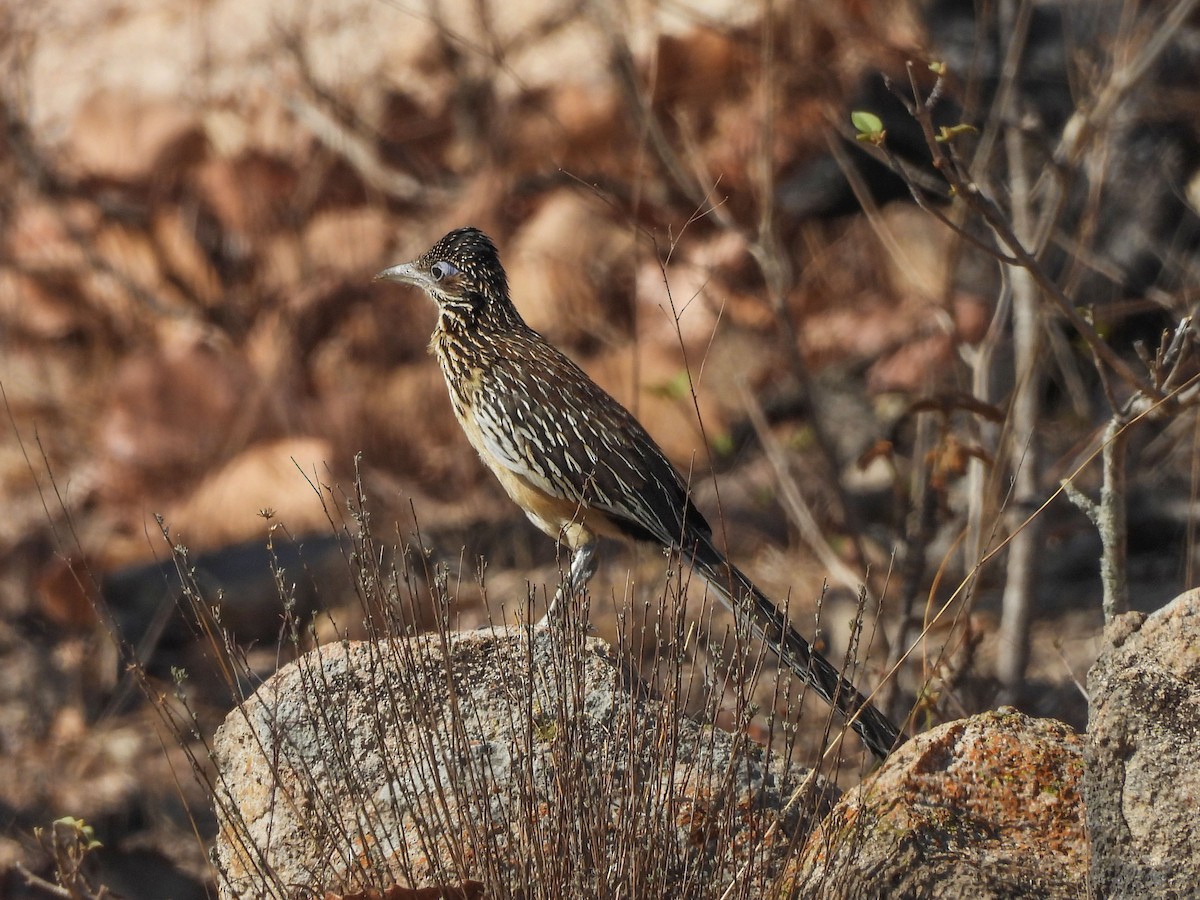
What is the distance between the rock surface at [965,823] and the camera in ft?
13.3

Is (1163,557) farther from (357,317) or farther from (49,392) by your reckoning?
(49,392)

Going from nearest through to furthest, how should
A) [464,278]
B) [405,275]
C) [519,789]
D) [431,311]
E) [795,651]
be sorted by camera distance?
1. [519,789]
2. [795,651]
3. [464,278]
4. [405,275]
5. [431,311]

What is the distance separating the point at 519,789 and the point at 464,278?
10.0 feet

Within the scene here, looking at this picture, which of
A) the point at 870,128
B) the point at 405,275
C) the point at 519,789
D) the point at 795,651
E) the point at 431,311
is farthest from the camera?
the point at 431,311

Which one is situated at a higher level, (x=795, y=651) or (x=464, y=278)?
(x=464, y=278)

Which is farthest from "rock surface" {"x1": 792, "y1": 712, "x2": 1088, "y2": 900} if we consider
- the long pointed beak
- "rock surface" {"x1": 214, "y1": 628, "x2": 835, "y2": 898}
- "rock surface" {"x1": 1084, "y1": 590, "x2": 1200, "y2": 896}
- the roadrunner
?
the long pointed beak

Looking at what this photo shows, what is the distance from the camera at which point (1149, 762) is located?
3867 mm

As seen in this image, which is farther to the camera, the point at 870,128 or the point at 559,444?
the point at 559,444

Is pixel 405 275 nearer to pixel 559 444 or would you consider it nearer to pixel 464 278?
pixel 464 278

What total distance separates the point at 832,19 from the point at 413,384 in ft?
14.8

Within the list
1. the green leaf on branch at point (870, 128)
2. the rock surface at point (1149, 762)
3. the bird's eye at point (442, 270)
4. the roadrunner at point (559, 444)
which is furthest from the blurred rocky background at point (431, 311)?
the rock surface at point (1149, 762)

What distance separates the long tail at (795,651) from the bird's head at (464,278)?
1.51 m

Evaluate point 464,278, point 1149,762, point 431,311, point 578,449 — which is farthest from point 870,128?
point 431,311

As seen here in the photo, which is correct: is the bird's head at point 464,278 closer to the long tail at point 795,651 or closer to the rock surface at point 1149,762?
the long tail at point 795,651
